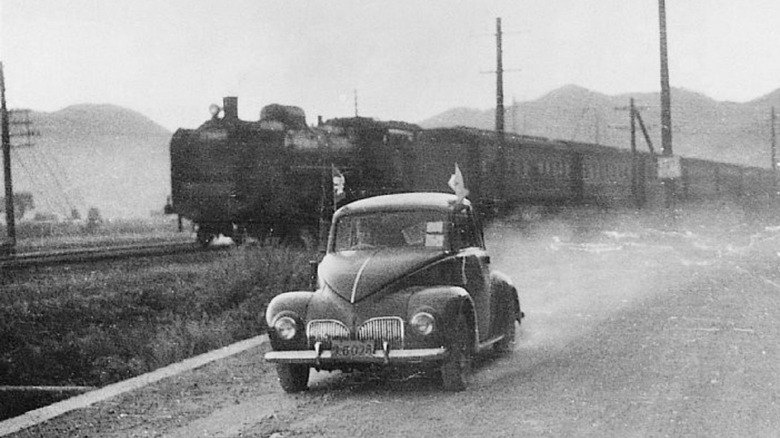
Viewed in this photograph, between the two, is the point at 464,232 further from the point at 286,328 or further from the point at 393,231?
the point at 286,328

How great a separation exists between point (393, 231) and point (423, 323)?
1382 mm

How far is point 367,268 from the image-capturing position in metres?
8.23

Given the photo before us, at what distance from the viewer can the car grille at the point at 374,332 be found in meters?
7.75

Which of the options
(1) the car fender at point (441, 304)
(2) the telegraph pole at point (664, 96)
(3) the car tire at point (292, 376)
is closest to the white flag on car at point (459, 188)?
(1) the car fender at point (441, 304)

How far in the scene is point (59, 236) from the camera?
46000mm

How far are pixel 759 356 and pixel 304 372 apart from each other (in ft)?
14.4

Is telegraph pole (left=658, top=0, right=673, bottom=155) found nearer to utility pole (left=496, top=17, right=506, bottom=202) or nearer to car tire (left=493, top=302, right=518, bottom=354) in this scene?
utility pole (left=496, top=17, right=506, bottom=202)

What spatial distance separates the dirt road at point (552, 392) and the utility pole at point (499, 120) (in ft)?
52.7

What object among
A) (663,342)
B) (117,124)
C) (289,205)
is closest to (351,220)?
(663,342)

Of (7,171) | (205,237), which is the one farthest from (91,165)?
(205,237)

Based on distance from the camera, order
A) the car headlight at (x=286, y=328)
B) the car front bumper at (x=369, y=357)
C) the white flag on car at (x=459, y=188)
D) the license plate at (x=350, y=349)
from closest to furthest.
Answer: the car front bumper at (x=369, y=357), the license plate at (x=350, y=349), the car headlight at (x=286, y=328), the white flag on car at (x=459, y=188)

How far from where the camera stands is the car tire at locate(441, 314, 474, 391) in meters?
7.82

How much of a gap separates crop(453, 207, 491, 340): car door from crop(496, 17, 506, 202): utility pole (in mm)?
20408

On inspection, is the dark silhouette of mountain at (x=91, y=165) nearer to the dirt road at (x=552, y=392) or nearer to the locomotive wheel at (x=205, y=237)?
the locomotive wheel at (x=205, y=237)
